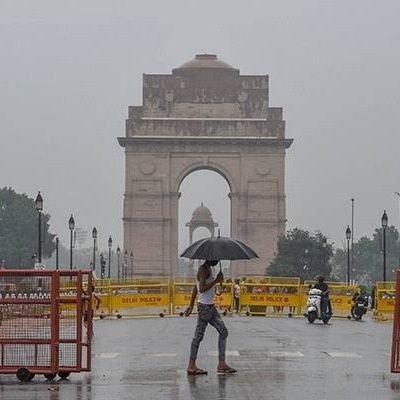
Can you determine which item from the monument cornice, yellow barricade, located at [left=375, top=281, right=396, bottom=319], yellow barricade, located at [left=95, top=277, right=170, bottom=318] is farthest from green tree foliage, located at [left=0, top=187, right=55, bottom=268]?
yellow barricade, located at [left=375, top=281, right=396, bottom=319]

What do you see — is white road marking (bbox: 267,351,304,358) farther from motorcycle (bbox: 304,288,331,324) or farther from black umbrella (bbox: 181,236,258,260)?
motorcycle (bbox: 304,288,331,324)

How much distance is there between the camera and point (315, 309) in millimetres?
35875

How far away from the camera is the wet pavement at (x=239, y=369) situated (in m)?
14.9

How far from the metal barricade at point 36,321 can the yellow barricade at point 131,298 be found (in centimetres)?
2505

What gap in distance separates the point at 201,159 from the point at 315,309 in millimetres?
72065

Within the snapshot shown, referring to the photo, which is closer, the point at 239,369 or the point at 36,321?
the point at 36,321

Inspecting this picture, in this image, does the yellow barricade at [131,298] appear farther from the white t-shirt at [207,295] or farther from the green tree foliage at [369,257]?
the green tree foliage at [369,257]

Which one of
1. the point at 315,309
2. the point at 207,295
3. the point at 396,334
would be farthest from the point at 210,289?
the point at 315,309

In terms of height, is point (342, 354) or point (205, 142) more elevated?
point (205, 142)

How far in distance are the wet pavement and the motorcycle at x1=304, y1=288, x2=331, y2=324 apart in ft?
20.6

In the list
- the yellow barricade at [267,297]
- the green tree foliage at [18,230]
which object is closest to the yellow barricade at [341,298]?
the yellow barricade at [267,297]

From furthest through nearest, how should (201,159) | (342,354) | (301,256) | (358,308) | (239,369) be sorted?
(201,159), (301,256), (358,308), (342,354), (239,369)

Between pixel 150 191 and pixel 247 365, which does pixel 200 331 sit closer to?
pixel 247 365

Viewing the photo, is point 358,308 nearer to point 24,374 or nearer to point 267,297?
point 267,297
